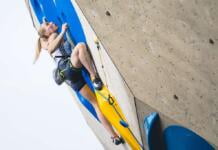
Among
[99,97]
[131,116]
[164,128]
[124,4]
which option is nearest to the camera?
[124,4]

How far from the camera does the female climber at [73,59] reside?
3971mm

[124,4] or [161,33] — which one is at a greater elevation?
[124,4]

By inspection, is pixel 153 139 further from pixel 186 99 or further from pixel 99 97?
pixel 99 97

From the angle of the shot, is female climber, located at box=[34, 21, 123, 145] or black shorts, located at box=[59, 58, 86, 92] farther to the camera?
black shorts, located at box=[59, 58, 86, 92]

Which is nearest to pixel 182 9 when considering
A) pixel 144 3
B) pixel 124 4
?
pixel 144 3

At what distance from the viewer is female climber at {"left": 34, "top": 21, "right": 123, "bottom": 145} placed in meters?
3.97

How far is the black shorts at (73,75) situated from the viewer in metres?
4.25

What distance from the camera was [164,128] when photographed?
2828mm

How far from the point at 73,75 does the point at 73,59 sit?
15.2 inches

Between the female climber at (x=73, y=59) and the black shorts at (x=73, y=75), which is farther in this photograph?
the black shorts at (x=73, y=75)

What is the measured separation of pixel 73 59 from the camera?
13.2 ft

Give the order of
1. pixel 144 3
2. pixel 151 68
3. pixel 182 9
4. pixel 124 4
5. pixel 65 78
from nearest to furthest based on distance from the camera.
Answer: pixel 182 9 → pixel 144 3 → pixel 124 4 → pixel 151 68 → pixel 65 78

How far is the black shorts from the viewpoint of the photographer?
4254 millimetres

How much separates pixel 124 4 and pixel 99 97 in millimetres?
1794
